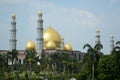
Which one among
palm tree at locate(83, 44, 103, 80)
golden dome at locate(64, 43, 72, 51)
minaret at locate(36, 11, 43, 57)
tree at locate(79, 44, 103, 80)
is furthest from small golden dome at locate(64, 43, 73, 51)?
palm tree at locate(83, 44, 103, 80)

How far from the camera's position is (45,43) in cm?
10219

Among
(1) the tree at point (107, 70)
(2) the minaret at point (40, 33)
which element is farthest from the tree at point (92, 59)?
(2) the minaret at point (40, 33)

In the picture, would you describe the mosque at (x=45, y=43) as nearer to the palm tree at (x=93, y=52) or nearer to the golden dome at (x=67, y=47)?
the golden dome at (x=67, y=47)

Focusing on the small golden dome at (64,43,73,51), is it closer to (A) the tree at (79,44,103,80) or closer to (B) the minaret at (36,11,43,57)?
(B) the minaret at (36,11,43,57)

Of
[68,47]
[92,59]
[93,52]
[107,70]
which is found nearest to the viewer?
[93,52]

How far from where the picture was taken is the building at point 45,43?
93188 mm

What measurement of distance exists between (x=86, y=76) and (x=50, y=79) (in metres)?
14.0

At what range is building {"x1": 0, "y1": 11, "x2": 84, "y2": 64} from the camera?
9319 centimetres

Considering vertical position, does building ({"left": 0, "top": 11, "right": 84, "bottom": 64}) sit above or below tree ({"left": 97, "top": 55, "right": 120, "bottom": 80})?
above

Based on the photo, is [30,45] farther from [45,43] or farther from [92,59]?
[92,59]

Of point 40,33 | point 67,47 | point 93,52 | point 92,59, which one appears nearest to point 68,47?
point 67,47

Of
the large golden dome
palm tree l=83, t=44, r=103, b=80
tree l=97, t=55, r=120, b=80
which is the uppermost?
Result: the large golden dome

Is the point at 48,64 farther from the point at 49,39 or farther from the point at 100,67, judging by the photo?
the point at 100,67

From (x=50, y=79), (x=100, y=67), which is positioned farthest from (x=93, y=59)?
(x=50, y=79)
